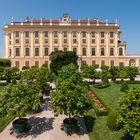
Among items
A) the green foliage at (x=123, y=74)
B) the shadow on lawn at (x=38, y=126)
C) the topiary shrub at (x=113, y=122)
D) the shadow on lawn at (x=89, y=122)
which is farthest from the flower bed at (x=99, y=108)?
the green foliage at (x=123, y=74)

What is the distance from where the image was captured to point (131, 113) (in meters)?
18.9

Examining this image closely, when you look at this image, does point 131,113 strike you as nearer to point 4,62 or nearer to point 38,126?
point 38,126

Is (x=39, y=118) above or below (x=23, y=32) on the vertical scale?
below

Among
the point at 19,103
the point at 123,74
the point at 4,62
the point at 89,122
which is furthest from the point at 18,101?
the point at 4,62

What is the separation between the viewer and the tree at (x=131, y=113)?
18.6 m

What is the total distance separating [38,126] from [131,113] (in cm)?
1032

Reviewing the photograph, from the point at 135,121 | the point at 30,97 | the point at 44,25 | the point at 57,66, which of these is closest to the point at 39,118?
the point at 30,97

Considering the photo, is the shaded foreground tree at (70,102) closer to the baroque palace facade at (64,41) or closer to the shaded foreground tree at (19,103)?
the shaded foreground tree at (19,103)

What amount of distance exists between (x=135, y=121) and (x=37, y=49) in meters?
71.0

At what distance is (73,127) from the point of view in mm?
24281

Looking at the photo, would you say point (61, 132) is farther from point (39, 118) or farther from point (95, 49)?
point (95, 49)

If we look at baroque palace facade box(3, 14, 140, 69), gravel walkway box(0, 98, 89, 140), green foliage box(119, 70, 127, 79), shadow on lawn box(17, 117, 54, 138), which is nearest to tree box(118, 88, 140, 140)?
gravel walkway box(0, 98, 89, 140)

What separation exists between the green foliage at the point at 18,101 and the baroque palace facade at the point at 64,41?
60176 mm

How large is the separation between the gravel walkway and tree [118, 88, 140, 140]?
4857 millimetres
